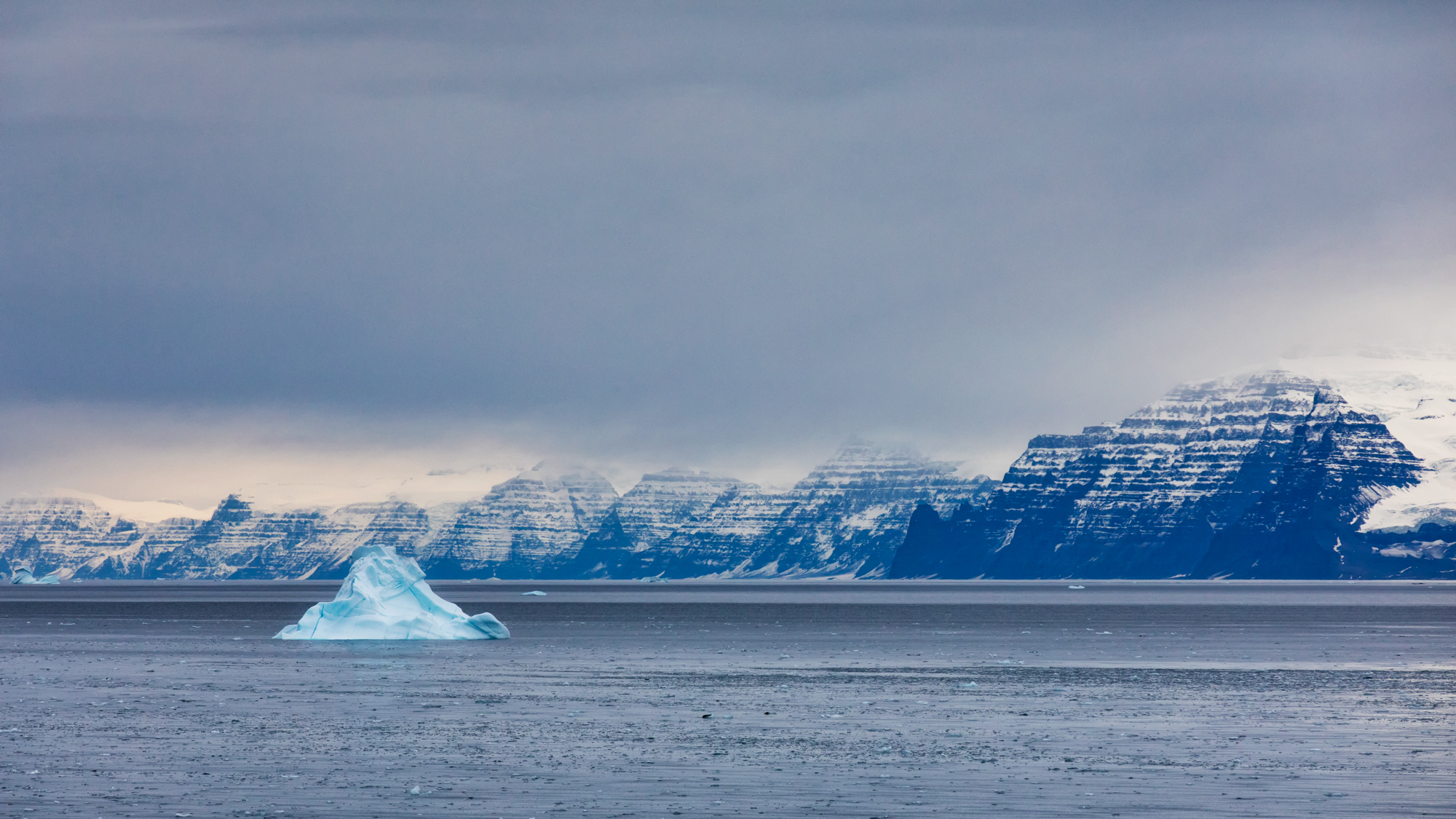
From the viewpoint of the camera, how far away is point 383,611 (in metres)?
95.1

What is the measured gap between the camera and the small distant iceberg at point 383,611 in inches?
3713

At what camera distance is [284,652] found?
270 feet

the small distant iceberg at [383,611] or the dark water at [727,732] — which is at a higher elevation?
the small distant iceberg at [383,611]

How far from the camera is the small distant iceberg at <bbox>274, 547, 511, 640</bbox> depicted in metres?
94.3

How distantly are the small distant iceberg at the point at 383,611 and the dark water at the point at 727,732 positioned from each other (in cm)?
764

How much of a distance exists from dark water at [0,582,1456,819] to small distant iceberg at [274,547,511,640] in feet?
25.0

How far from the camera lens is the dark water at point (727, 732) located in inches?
1157

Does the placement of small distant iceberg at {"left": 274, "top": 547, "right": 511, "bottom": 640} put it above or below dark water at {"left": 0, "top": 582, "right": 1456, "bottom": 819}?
above

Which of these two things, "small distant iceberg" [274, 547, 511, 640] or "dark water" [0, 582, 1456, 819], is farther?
"small distant iceberg" [274, 547, 511, 640]

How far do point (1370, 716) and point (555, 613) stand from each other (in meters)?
142

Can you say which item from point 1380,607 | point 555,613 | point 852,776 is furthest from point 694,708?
point 1380,607

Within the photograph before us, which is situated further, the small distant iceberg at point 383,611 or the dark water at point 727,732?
the small distant iceberg at point 383,611

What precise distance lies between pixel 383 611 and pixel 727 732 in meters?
57.5

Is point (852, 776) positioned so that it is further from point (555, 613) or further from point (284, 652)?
point (555, 613)
